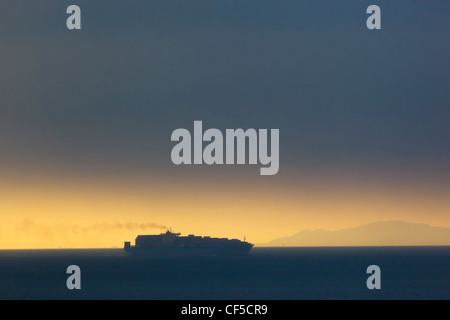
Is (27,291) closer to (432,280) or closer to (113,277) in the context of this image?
(113,277)

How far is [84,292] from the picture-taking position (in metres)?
112
